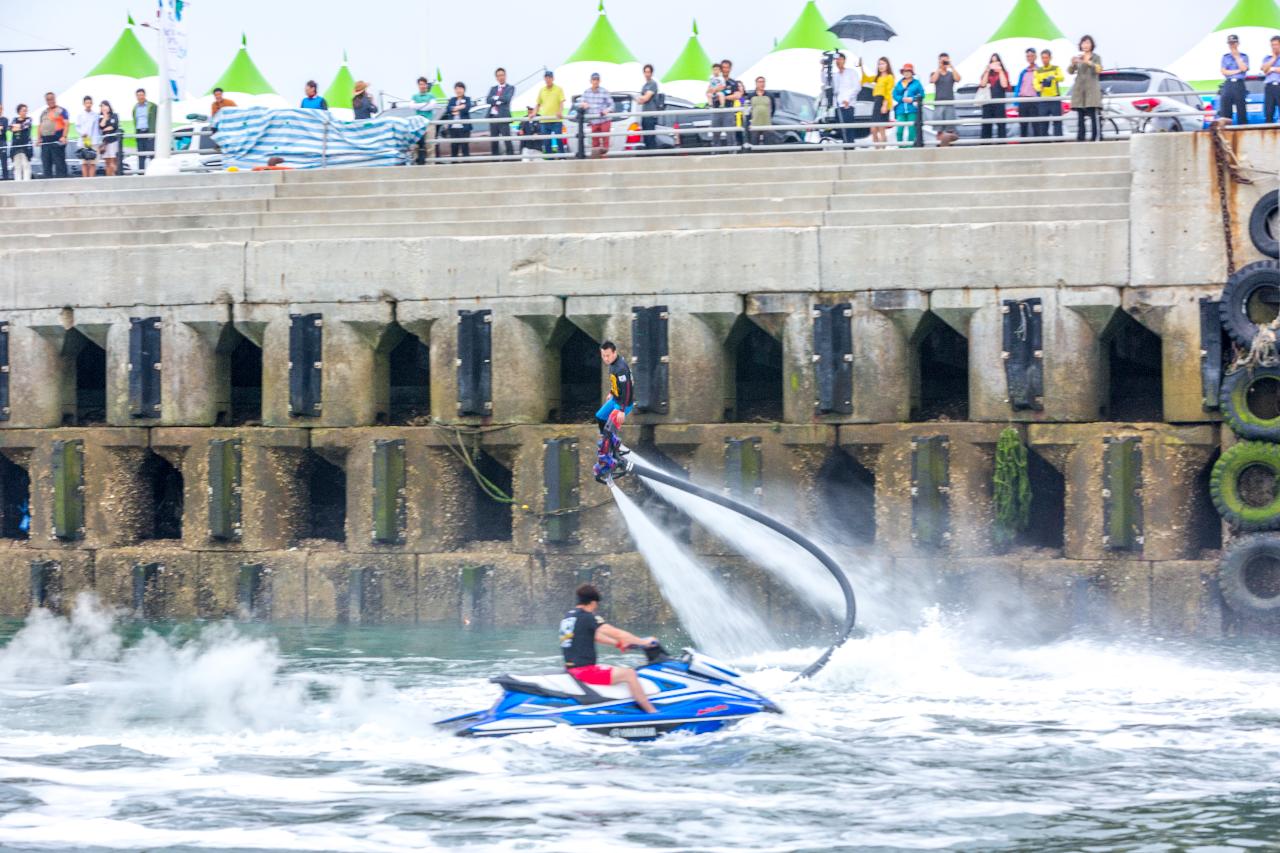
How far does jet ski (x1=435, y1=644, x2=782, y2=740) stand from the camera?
18422 mm

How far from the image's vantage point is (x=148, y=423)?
26.7m

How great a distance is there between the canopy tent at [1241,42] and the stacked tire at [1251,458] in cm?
1854

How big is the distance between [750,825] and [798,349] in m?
9.80

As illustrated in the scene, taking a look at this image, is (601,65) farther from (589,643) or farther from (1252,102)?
(589,643)

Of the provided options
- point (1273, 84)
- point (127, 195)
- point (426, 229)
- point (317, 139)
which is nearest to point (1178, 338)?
point (1273, 84)

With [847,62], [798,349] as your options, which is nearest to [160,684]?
[798,349]

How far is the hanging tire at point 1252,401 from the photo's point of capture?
74.4 ft

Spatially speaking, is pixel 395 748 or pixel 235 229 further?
pixel 235 229

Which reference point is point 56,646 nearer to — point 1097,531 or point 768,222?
point 768,222

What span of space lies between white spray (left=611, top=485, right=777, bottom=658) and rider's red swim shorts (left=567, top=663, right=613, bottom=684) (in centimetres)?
555

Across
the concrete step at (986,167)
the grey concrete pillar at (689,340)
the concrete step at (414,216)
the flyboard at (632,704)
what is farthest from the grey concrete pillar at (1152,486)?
the flyboard at (632,704)

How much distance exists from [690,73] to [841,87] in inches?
759

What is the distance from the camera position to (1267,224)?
906 inches

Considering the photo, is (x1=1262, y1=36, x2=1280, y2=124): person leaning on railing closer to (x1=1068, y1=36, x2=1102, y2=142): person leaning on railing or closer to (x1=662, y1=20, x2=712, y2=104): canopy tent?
(x1=1068, y1=36, x2=1102, y2=142): person leaning on railing
